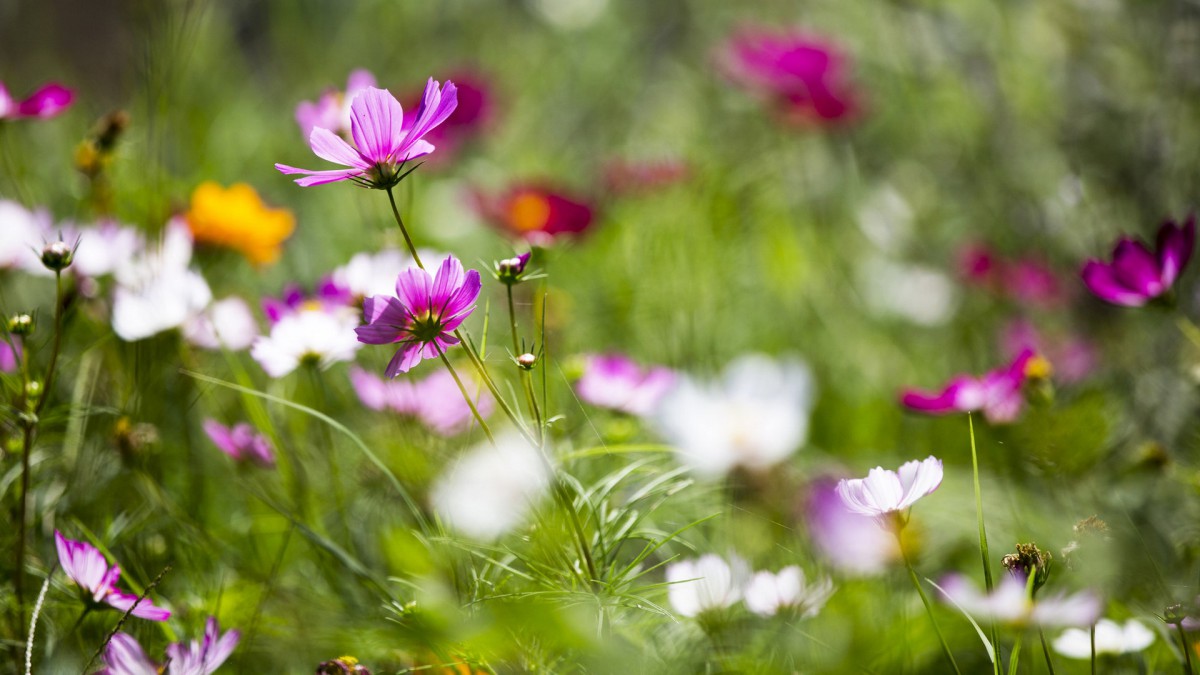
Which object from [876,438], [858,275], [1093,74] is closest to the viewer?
[876,438]

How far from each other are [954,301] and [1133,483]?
53cm

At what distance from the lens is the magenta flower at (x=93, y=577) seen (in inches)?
Answer: 17.2

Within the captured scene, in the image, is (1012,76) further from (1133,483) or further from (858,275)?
(1133,483)

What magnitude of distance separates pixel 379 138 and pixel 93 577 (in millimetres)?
245

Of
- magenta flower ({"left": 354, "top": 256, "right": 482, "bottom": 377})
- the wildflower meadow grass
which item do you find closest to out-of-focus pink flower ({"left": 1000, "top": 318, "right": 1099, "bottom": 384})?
the wildflower meadow grass

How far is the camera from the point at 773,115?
1376 millimetres

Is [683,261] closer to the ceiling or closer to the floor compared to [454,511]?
closer to the floor

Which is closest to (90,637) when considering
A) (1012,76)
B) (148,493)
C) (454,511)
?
(148,493)

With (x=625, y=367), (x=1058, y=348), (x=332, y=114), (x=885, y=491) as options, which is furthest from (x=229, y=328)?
(x=1058, y=348)

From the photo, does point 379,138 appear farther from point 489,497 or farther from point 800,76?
point 800,76

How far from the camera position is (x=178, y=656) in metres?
0.44

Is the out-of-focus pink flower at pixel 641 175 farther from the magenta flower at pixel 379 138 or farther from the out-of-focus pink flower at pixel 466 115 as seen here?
the magenta flower at pixel 379 138

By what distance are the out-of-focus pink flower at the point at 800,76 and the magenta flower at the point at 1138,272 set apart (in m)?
0.76

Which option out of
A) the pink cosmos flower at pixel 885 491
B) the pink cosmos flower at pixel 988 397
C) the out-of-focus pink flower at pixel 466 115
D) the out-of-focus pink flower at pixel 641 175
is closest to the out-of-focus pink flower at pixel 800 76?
the out-of-focus pink flower at pixel 641 175
